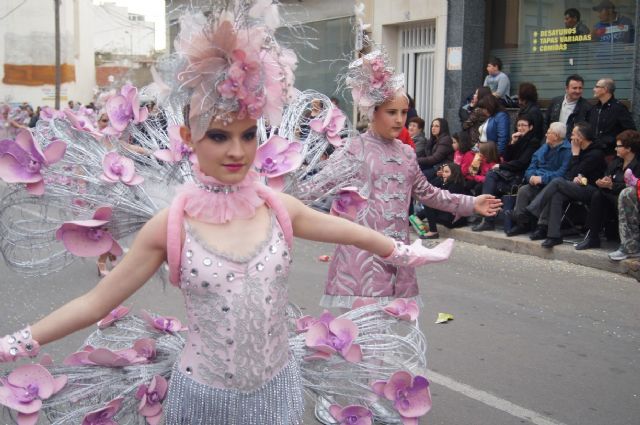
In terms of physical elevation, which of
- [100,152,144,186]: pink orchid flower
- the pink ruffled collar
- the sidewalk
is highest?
[100,152,144,186]: pink orchid flower

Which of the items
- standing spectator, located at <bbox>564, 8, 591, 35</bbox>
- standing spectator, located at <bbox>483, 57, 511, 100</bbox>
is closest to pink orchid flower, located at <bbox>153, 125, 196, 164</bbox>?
standing spectator, located at <bbox>483, 57, 511, 100</bbox>

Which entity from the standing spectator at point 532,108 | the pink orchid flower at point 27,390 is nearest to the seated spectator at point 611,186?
the standing spectator at point 532,108

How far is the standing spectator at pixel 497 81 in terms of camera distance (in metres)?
12.5

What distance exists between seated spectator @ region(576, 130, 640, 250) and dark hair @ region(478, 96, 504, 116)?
8.38 feet

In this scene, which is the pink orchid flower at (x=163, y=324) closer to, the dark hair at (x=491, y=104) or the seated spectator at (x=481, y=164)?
the seated spectator at (x=481, y=164)

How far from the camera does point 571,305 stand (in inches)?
283

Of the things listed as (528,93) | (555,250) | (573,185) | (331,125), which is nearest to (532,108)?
(528,93)

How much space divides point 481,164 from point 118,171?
837 cm

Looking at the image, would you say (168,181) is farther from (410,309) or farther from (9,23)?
(9,23)

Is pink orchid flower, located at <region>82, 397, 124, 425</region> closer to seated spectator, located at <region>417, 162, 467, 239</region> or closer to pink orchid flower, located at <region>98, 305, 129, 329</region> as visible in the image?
pink orchid flower, located at <region>98, 305, 129, 329</region>

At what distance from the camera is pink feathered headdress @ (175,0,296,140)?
2436 mm

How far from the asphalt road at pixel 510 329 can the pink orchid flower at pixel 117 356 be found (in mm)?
1693

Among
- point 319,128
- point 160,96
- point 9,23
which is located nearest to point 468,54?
point 319,128

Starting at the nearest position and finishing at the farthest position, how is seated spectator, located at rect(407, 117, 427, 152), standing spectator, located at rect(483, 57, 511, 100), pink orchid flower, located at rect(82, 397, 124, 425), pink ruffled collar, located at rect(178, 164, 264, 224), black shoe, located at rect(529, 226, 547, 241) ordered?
1. pink ruffled collar, located at rect(178, 164, 264, 224)
2. pink orchid flower, located at rect(82, 397, 124, 425)
3. black shoe, located at rect(529, 226, 547, 241)
4. seated spectator, located at rect(407, 117, 427, 152)
5. standing spectator, located at rect(483, 57, 511, 100)
